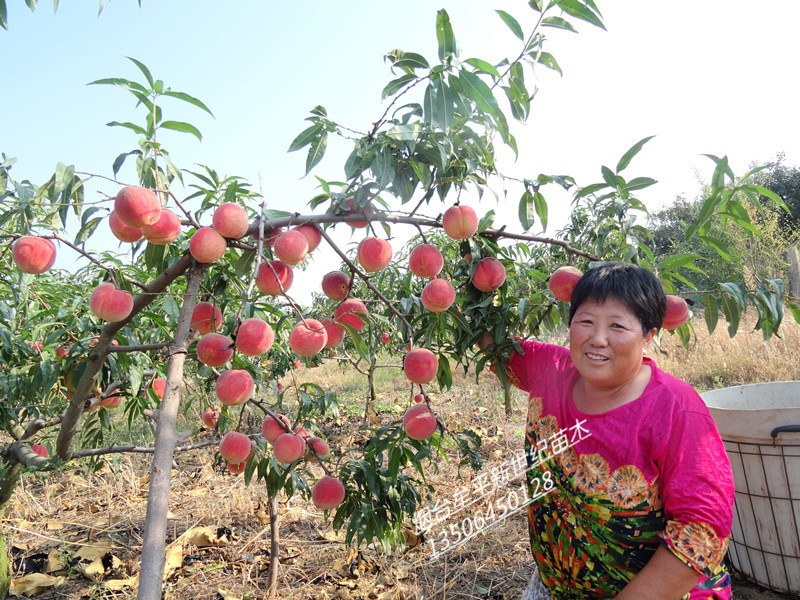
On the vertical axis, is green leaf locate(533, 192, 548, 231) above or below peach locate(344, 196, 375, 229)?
above

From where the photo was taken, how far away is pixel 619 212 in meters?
1.38

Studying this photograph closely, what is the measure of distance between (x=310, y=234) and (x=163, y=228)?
0.34 meters

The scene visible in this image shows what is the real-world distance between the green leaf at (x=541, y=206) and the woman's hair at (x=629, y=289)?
0.33 m

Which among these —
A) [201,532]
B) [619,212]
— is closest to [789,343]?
[619,212]

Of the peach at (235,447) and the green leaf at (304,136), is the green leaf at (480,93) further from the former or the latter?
the peach at (235,447)

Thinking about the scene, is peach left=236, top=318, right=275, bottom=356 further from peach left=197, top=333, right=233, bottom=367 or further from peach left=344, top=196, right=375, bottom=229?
peach left=344, top=196, right=375, bottom=229

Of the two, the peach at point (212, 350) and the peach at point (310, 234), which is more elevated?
the peach at point (310, 234)

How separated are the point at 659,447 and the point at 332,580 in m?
1.76

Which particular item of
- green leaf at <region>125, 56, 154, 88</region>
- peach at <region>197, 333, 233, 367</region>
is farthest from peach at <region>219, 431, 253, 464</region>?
green leaf at <region>125, 56, 154, 88</region>

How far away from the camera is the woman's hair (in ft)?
3.76

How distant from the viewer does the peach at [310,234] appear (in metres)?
1.22

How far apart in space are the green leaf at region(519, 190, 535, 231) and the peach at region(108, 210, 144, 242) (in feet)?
3.43

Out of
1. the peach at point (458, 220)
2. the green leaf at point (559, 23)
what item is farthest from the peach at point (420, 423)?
the green leaf at point (559, 23)

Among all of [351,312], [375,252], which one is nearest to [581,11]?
[375,252]
